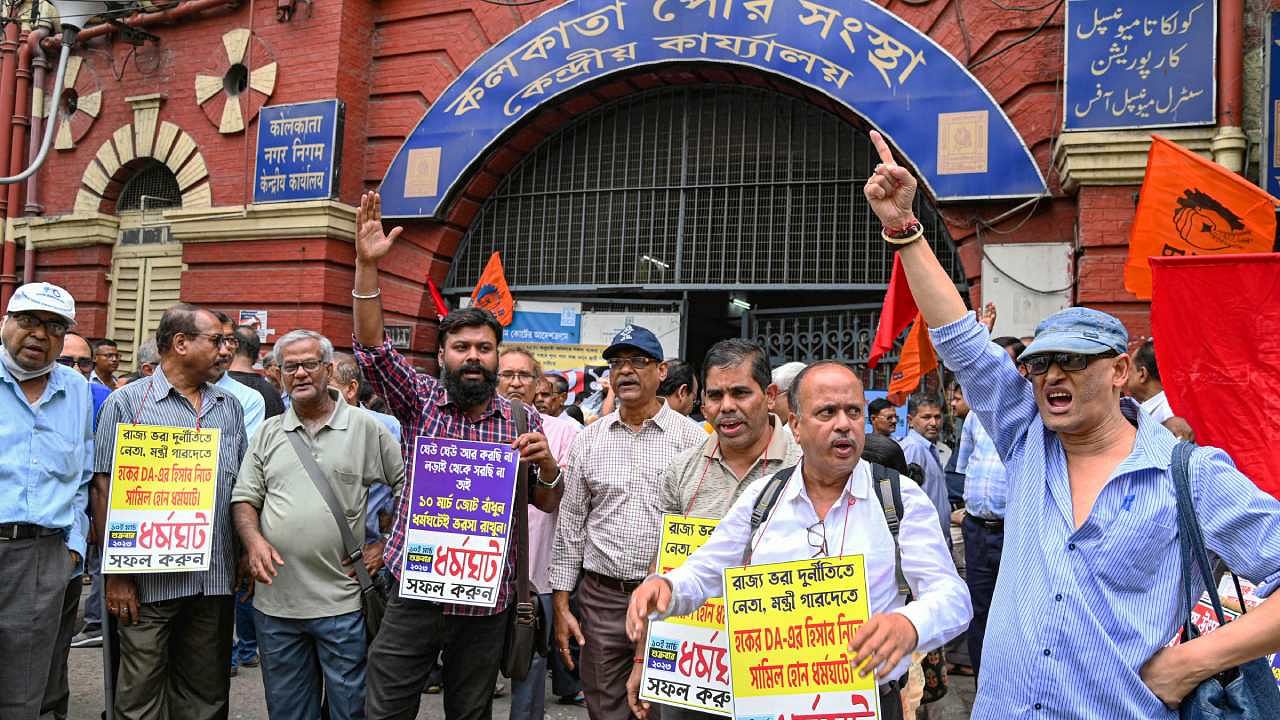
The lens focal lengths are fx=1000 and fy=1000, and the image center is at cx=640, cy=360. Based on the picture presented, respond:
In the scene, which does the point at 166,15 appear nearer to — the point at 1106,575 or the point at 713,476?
the point at 713,476

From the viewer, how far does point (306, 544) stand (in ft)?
14.2

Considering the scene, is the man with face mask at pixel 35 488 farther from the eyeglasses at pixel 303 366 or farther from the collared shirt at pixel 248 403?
the eyeglasses at pixel 303 366

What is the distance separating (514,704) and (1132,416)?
10.9 ft

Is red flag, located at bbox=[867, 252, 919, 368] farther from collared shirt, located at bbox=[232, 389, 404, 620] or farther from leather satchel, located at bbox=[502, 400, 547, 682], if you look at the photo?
collared shirt, located at bbox=[232, 389, 404, 620]

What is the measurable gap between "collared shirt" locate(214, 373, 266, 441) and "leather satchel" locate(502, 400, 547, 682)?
1.57 metres

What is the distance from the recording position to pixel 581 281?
1166cm

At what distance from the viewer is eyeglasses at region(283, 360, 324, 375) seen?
4.43 m

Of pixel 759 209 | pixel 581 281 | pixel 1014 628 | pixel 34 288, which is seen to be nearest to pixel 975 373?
pixel 1014 628

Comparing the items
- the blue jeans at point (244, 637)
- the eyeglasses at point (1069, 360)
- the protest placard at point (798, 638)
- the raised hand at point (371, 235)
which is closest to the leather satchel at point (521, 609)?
the raised hand at point (371, 235)

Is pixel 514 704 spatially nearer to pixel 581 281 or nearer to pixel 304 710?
pixel 304 710

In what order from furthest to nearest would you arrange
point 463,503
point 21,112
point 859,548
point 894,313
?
point 21,112 < point 894,313 < point 463,503 < point 859,548

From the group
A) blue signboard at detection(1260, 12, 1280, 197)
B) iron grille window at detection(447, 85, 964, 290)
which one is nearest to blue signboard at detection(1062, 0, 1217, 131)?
blue signboard at detection(1260, 12, 1280, 197)

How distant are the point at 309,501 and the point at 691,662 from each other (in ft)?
6.25

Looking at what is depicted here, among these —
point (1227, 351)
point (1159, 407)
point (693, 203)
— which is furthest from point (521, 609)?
point (693, 203)
